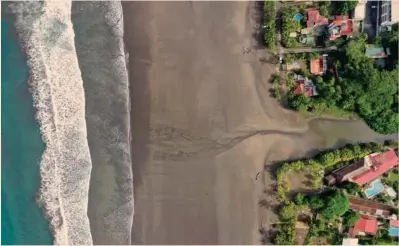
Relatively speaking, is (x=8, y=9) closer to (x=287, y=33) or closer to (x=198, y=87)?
(x=198, y=87)

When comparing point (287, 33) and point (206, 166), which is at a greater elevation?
point (287, 33)

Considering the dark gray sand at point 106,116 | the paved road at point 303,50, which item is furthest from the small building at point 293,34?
the dark gray sand at point 106,116

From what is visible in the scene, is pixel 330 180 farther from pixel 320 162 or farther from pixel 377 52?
pixel 377 52

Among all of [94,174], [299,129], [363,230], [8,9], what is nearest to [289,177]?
[299,129]

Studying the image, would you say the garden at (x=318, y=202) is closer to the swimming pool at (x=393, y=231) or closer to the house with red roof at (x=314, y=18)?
the swimming pool at (x=393, y=231)

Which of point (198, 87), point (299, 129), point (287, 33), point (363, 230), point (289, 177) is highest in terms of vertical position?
point (287, 33)

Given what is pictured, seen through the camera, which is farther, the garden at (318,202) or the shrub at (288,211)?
the shrub at (288,211)
